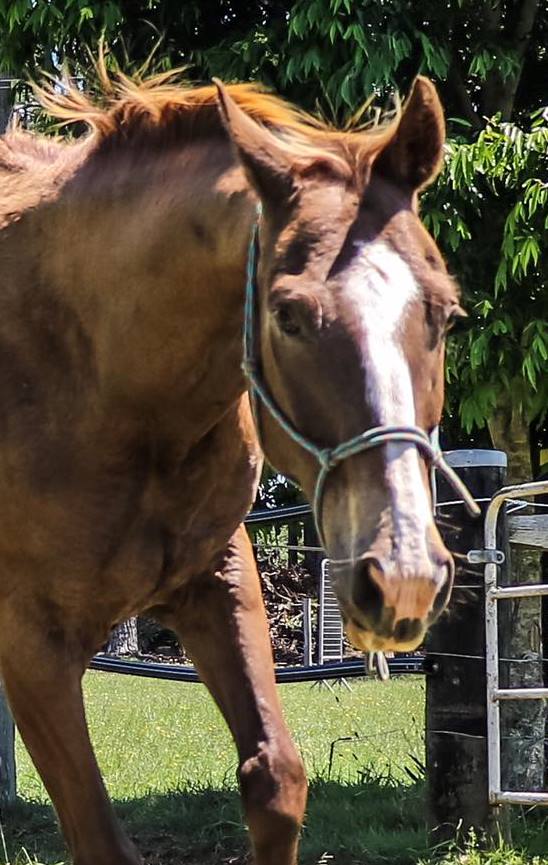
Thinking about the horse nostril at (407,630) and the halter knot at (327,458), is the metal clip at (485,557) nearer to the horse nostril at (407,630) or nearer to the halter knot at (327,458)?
the halter knot at (327,458)

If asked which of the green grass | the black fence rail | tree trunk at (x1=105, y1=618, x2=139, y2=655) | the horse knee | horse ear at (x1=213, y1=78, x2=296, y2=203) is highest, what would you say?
horse ear at (x1=213, y1=78, x2=296, y2=203)

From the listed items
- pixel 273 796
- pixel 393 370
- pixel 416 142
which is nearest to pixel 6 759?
pixel 273 796

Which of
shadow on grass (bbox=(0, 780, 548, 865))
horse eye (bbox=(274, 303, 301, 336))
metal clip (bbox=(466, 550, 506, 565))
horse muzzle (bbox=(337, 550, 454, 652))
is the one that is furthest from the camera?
shadow on grass (bbox=(0, 780, 548, 865))

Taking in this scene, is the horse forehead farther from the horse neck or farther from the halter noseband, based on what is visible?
the horse neck

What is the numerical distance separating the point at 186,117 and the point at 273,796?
5.75ft

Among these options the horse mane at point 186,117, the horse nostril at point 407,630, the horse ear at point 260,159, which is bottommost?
the horse nostril at point 407,630

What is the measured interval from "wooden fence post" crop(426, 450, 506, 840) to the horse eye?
235 cm

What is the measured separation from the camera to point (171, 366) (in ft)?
11.0

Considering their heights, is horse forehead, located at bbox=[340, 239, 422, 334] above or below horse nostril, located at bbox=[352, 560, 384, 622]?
above

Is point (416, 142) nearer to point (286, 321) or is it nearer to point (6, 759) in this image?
point (286, 321)

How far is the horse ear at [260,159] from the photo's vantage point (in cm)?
279

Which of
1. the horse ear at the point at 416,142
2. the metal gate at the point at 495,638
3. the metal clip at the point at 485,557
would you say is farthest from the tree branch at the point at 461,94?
the horse ear at the point at 416,142

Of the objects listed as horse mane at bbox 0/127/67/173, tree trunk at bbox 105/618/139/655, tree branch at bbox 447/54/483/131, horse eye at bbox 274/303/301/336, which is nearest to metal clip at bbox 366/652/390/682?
horse eye at bbox 274/303/301/336

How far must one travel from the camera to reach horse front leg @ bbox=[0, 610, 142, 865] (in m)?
3.31
